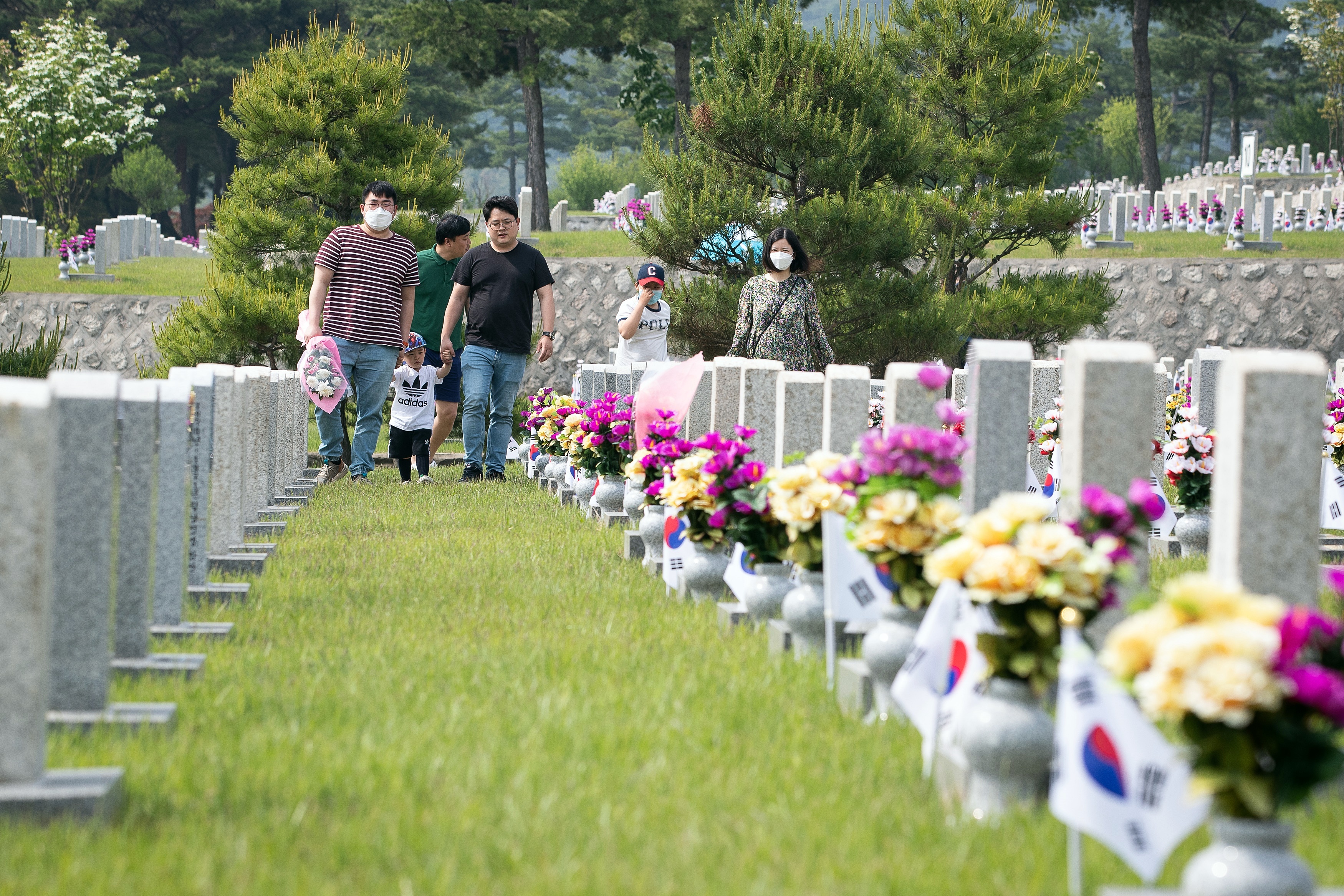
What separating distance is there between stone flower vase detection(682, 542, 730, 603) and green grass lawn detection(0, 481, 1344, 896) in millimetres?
367

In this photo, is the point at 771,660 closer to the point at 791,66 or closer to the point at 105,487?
the point at 105,487

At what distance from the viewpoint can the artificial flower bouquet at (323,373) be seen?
9914 mm

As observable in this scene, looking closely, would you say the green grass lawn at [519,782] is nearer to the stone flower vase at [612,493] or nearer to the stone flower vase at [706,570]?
the stone flower vase at [706,570]

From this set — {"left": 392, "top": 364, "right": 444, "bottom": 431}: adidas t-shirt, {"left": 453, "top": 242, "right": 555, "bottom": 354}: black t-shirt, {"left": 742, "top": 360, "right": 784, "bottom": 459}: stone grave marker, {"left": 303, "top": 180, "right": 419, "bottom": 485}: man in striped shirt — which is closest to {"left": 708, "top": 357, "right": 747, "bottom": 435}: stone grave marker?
{"left": 742, "top": 360, "right": 784, "bottom": 459}: stone grave marker

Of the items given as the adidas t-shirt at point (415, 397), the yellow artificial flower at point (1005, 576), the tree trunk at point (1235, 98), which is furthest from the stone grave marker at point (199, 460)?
the tree trunk at point (1235, 98)

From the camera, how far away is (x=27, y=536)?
2961 millimetres

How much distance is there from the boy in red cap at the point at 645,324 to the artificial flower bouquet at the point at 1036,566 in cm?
813

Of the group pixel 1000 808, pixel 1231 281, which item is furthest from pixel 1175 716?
pixel 1231 281

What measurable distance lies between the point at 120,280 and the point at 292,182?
15.7 metres

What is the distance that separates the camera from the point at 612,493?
8922 mm

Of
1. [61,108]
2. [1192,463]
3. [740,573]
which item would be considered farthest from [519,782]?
[61,108]

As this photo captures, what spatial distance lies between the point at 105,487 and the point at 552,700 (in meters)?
1.41

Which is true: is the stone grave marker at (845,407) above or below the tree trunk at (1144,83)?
below

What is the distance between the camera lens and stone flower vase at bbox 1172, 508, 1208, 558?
8031 mm
